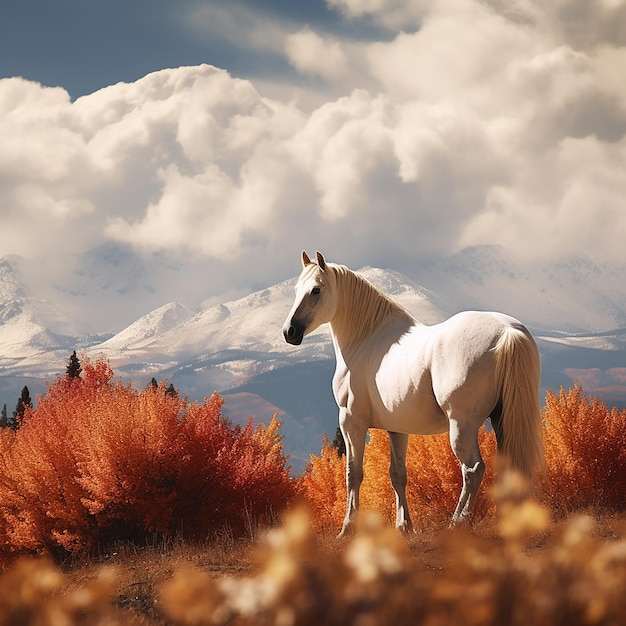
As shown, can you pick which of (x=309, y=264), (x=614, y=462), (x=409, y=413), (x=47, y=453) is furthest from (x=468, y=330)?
(x=614, y=462)

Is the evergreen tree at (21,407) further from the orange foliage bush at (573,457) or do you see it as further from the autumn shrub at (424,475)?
the orange foliage bush at (573,457)

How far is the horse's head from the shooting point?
10.0m

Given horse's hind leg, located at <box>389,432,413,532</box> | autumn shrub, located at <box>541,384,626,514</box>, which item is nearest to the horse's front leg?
horse's hind leg, located at <box>389,432,413,532</box>

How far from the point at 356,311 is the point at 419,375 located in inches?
70.8

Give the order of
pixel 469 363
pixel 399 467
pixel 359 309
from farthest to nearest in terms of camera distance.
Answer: pixel 359 309
pixel 399 467
pixel 469 363

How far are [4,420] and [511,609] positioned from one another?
253 feet

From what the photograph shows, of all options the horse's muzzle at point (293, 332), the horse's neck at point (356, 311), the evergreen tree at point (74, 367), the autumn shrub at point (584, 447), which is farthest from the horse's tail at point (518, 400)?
the evergreen tree at point (74, 367)

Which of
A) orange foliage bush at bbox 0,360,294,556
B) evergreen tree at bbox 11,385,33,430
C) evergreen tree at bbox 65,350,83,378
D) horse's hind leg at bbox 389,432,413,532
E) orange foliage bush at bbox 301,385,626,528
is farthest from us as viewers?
evergreen tree at bbox 65,350,83,378

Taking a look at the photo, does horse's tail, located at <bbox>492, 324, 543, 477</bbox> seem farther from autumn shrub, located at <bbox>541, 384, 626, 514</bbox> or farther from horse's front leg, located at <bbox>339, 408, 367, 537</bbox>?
autumn shrub, located at <bbox>541, 384, 626, 514</bbox>

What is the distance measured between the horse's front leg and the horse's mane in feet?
3.90

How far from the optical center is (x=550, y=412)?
22.3m

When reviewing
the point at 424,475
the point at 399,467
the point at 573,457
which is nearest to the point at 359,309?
the point at 399,467

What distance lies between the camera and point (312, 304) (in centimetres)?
1011

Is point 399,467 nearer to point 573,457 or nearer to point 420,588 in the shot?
point 420,588
